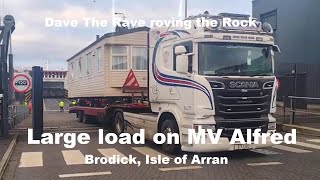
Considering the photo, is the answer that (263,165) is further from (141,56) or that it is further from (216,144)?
(141,56)

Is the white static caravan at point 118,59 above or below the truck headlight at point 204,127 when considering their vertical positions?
above

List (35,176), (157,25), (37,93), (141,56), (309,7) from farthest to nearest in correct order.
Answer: (309,7) < (141,56) < (37,93) < (157,25) < (35,176)

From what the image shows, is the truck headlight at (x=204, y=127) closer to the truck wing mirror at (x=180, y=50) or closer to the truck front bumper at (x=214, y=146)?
the truck front bumper at (x=214, y=146)

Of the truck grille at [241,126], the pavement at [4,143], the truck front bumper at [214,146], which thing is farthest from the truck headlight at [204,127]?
the pavement at [4,143]

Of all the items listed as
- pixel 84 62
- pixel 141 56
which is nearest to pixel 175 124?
pixel 141 56

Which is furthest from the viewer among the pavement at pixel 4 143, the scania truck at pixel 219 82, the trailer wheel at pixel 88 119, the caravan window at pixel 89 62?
the trailer wheel at pixel 88 119

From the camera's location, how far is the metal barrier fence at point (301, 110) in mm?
17594

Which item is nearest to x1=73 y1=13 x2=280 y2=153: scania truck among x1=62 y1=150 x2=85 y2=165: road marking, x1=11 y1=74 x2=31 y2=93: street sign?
x1=62 y1=150 x2=85 y2=165: road marking

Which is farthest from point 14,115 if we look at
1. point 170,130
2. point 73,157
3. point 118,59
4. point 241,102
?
point 241,102

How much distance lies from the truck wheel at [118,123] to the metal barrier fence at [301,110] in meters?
7.04

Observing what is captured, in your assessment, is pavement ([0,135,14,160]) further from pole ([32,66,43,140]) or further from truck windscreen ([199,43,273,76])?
truck windscreen ([199,43,273,76])

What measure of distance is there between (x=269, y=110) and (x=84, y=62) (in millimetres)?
11610

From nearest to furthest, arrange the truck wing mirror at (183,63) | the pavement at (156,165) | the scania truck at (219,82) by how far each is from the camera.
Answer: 1. the pavement at (156,165)
2. the scania truck at (219,82)
3. the truck wing mirror at (183,63)

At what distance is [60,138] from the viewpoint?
50.9 ft
